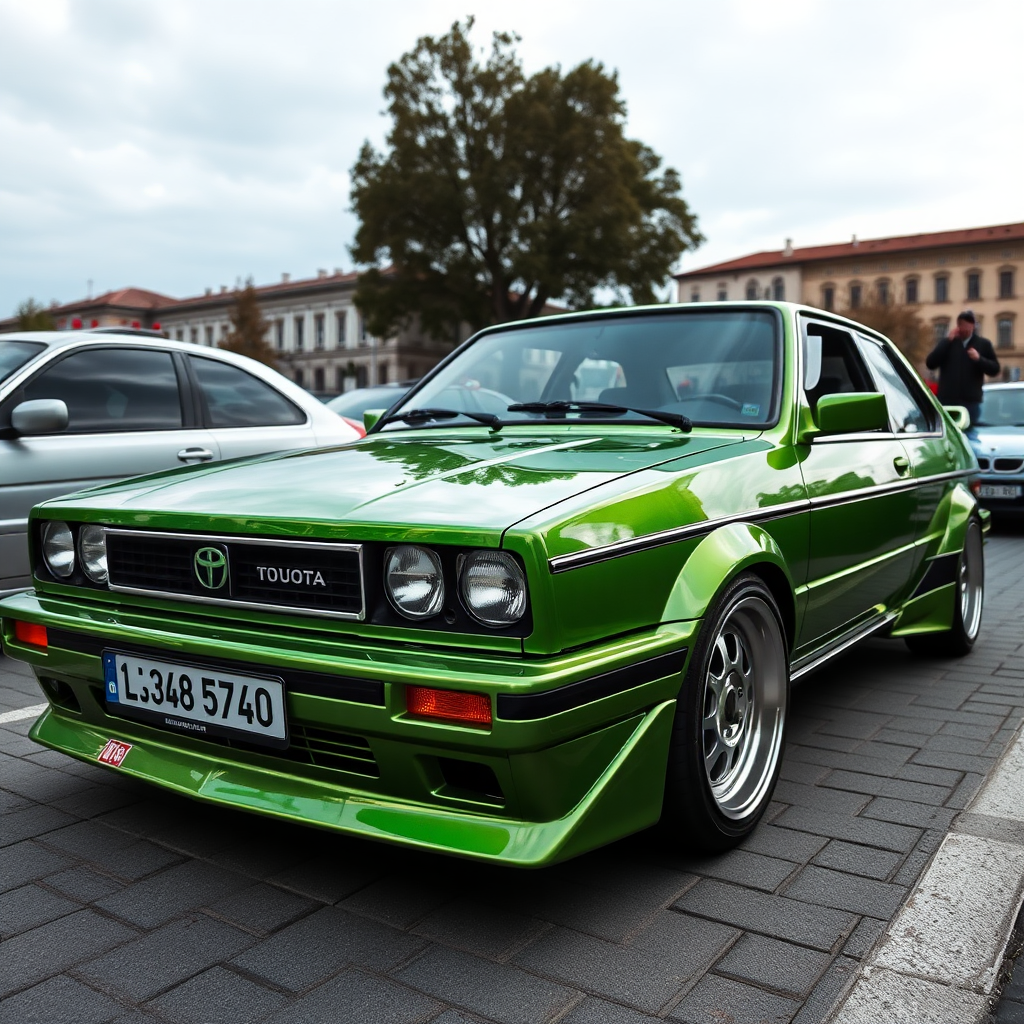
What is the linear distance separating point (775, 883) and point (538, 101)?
38.5 m

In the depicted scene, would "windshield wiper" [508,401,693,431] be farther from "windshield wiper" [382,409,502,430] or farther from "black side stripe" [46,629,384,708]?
"black side stripe" [46,629,384,708]

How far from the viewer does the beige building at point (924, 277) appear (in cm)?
7462

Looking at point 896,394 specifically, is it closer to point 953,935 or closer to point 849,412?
point 849,412

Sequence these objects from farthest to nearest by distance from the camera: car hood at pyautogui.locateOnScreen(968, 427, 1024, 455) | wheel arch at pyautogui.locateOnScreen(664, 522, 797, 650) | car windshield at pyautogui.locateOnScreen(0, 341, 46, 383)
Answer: car hood at pyautogui.locateOnScreen(968, 427, 1024, 455)
car windshield at pyautogui.locateOnScreen(0, 341, 46, 383)
wheel arch at pyautogui.locateOnScreen(664, 522, 797, 650)

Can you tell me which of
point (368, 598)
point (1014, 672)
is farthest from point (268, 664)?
point (1014, 672)

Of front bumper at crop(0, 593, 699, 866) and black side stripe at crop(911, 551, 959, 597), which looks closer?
front bumper at crop(0, 593, 699, 866)

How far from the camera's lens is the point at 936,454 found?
4.58 m

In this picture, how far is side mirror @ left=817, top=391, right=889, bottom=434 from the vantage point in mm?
3209

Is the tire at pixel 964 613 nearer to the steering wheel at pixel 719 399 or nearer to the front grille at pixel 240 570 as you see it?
the steering wheel at pixel 719 399

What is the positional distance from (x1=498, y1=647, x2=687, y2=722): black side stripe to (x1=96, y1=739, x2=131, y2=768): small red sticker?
113 centimetres

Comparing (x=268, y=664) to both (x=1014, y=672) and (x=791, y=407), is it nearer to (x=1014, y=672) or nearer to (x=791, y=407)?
(x=791, y=407)

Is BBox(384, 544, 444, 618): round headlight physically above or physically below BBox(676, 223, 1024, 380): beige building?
below

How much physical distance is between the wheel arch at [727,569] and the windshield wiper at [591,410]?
491 millimetres

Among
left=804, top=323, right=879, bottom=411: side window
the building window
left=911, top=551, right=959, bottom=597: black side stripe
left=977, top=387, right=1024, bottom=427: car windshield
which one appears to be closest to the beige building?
the building window
